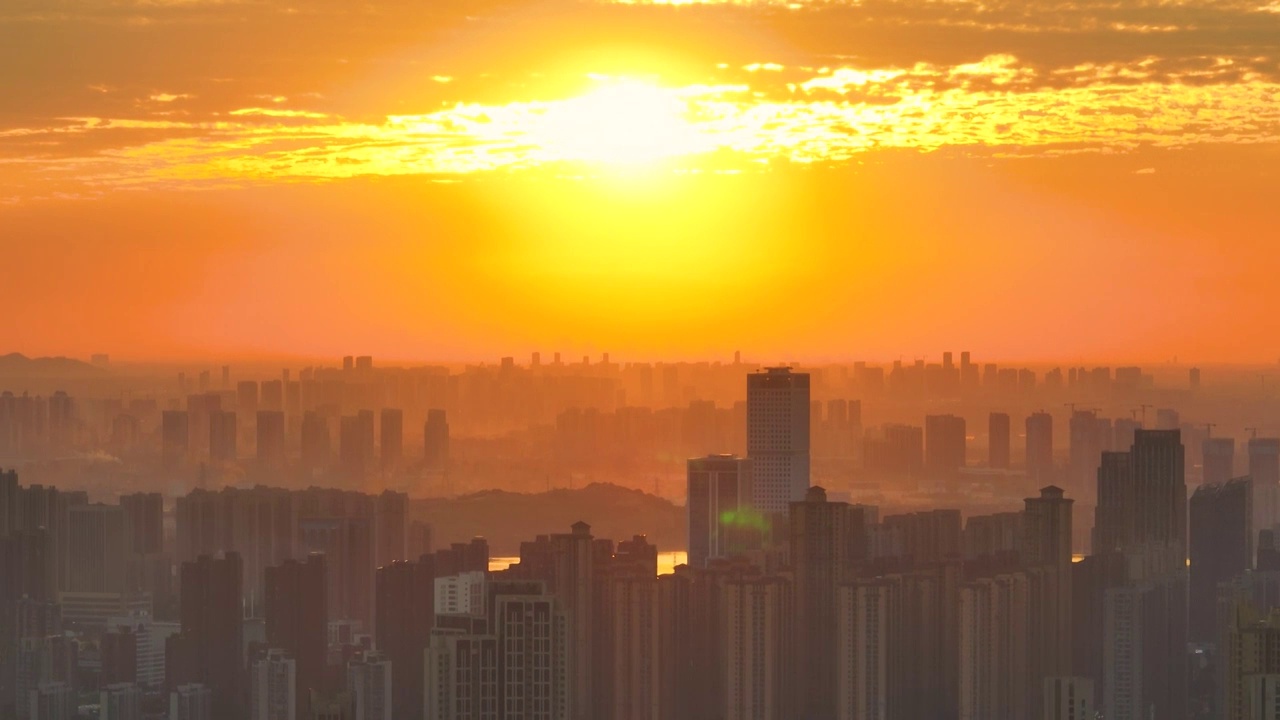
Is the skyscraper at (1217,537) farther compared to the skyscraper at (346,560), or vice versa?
the skyscraper at (1217,537)

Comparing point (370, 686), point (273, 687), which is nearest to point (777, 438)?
point (273, 687)

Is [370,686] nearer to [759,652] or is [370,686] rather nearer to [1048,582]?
[759,652]

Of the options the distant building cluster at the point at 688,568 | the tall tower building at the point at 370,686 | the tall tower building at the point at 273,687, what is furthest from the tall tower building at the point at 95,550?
the tall tower building at the point at 370,686

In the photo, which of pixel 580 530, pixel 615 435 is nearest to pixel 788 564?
pixel 580 530

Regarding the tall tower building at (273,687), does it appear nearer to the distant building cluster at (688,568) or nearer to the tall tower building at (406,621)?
the distant building cluster at (688,568)

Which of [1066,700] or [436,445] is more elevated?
[436,445]

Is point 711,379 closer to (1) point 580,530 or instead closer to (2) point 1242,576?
(1) point 580,530

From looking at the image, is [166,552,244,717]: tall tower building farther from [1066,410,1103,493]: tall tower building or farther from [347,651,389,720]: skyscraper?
[1066,410,1103,493]: tall tower building

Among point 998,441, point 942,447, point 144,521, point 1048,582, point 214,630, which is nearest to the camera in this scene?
point 214,630
